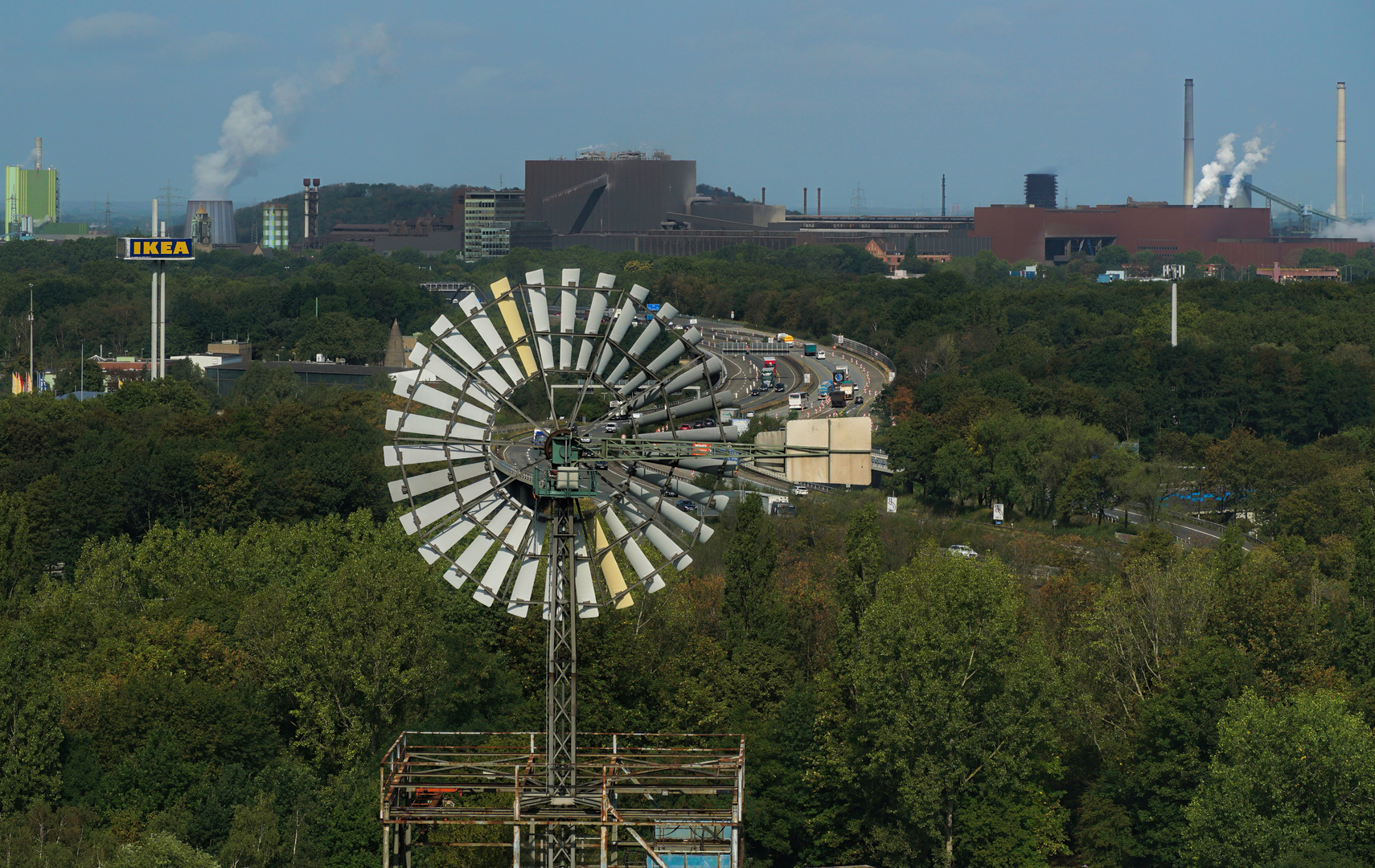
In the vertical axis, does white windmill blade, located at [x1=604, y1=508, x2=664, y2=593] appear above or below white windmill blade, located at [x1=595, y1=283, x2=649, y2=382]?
below

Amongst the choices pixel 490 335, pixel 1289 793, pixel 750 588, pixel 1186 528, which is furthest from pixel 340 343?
pixel 490 335

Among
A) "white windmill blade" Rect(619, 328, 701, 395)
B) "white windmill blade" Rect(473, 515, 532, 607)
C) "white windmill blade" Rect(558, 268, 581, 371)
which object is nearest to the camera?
"white windmill blade" Rect(473, 515, 532, 607)

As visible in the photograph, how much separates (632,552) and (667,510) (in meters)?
0.99

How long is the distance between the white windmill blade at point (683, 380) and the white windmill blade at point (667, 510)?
1.42 m

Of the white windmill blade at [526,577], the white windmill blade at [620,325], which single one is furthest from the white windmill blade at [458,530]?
the white windmill blade at [620,325]

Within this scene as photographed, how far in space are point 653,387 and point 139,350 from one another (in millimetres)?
160218

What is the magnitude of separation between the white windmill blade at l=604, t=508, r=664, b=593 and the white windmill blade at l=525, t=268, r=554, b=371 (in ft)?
8.94

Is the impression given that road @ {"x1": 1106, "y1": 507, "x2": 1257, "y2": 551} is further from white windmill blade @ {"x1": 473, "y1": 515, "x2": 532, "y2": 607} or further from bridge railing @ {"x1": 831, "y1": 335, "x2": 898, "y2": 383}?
white windmill blade @ {"x1": 473, "y1": 515, "x2": 532, "y2": 607}

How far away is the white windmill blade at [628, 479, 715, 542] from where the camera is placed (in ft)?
106

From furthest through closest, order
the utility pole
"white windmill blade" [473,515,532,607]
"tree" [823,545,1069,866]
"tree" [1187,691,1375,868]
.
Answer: the utility pole < "tree" [823,545,1069,866] < "tree" [1187,691,1375,868] < "white windmill blade" [473,515,532,607]

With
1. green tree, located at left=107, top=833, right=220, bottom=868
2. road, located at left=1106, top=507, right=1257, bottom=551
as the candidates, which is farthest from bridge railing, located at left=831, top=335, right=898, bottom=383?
green tree, located at left=107, top=833, right=220, bottom=868

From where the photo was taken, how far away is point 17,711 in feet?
164

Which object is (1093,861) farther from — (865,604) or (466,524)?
(466,524)

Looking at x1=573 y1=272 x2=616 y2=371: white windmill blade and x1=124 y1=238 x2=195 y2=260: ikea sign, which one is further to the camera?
x1=124 y1=238 x2=195 y2=260: ikea sign
